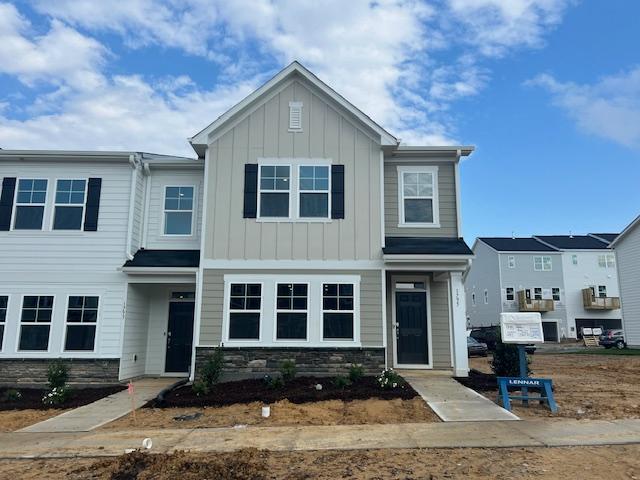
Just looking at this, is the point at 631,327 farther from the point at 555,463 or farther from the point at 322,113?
the point at 555,463

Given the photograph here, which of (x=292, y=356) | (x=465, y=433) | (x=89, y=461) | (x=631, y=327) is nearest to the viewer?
(x=89, y=461)

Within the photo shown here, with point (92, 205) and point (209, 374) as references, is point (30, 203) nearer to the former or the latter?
point (92, 205)

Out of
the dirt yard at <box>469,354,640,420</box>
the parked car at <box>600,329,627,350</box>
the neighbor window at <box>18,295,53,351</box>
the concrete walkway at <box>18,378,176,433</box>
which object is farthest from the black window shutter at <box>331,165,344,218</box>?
the parked car at <box>600,329,627,350</box>

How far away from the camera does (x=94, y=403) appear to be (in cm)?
1045

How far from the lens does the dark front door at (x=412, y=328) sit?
1333 cm

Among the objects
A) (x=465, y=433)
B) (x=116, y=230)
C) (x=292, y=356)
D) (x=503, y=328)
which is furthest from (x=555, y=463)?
(x=116, y=230)

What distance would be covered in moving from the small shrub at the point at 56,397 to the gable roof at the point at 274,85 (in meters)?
6.50

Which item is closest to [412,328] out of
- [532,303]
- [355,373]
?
[355,373]

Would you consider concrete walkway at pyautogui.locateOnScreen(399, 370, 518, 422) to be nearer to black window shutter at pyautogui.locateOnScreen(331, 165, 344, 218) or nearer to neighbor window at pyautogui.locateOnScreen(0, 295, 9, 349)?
black window shutter at pyautogui.locateOnScreen(331, 165, 344, 218)

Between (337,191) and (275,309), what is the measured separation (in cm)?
→ 337

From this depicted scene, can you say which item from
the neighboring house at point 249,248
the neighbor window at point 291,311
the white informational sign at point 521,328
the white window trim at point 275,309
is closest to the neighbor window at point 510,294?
the neighboring house at point 249,248

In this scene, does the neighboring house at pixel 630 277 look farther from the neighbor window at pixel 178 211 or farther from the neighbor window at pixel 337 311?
the neighbor window at pixel 178 211

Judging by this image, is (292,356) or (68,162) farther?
(68,162)

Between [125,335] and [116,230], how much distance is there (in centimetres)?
275
